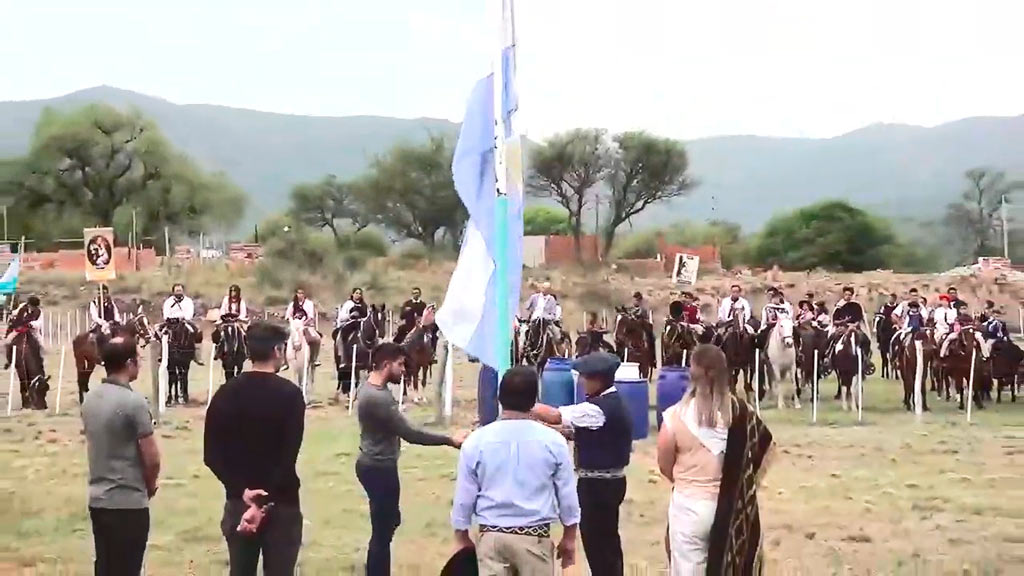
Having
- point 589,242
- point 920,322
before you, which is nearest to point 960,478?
point 920,322

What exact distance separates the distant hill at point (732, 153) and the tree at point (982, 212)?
46.1 m

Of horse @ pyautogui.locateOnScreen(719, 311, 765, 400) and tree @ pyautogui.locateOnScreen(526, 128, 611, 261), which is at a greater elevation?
tree @ pyautogui.locateOnScreen(526, 128, 611, 261)

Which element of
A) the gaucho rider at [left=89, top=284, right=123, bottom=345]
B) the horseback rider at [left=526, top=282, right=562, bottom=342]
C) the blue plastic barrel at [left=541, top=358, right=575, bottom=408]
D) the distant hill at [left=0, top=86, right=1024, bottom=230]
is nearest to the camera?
the blue plastic barrel at [left=541, top=358, right=575, bottom=408]

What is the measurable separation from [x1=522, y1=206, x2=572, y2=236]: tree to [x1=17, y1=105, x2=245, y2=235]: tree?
705 inches

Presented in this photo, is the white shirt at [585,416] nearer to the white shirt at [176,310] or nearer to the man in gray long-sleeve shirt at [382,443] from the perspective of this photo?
the man in gray long-sleeve shirt at [382,443]

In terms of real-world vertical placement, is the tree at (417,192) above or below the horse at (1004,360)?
above

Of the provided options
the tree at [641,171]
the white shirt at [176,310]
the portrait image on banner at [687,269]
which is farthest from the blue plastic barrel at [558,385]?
the tree at [641,171]

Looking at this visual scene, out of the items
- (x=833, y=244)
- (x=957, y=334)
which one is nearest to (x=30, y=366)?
(x=957, y=334)

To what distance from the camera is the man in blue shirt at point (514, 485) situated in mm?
4859

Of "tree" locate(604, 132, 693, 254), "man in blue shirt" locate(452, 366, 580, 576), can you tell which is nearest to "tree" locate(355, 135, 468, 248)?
"tree" locate(604, 132, 693, 254)

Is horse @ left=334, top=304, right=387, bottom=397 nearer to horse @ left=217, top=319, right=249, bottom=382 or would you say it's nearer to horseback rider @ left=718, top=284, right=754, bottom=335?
horse @ left=217, top=319, right=249, bottom=382

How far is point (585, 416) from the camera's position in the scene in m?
6.11

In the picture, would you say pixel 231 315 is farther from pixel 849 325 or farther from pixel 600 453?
pixel 600 453

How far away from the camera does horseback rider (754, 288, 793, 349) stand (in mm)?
18906
